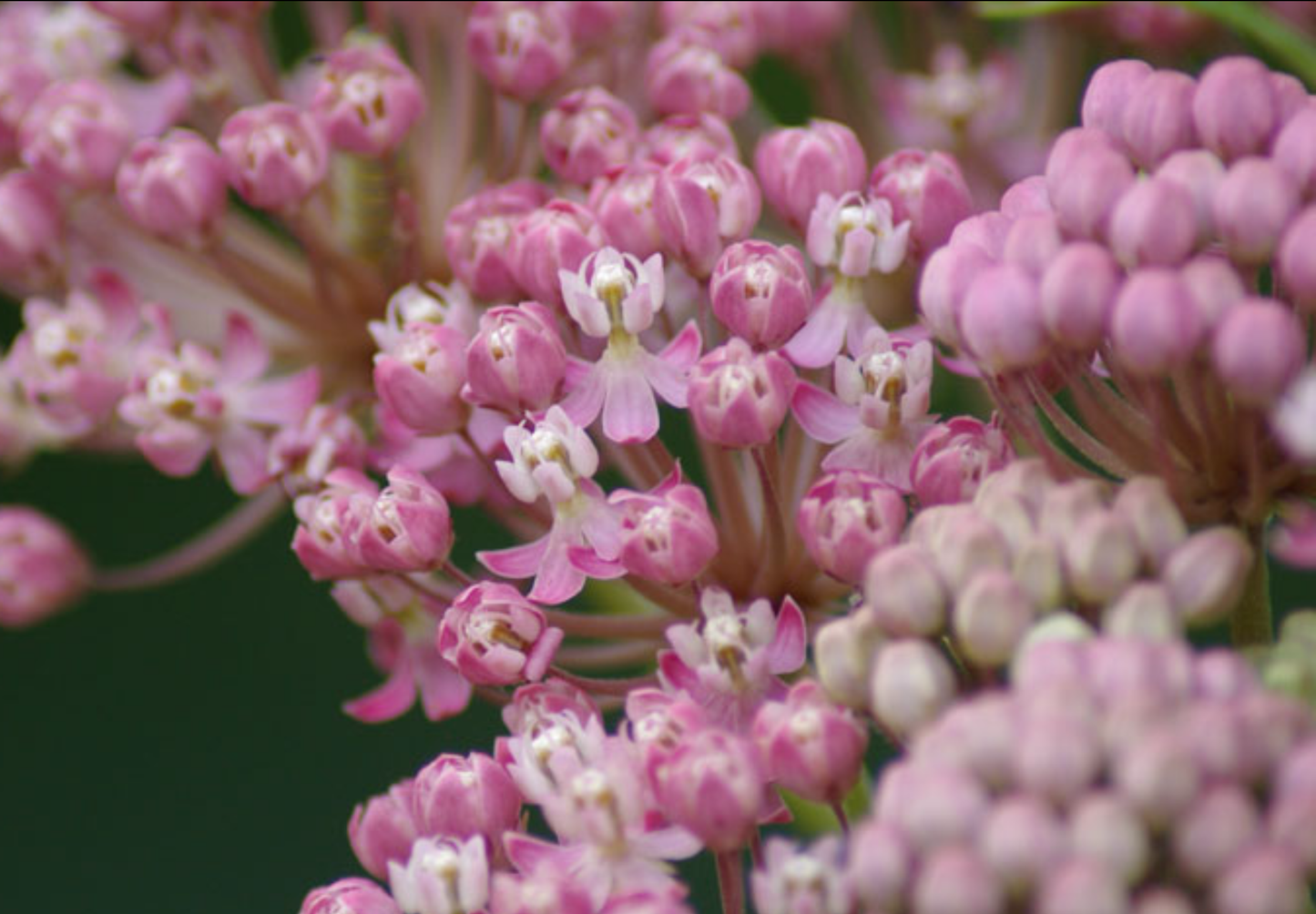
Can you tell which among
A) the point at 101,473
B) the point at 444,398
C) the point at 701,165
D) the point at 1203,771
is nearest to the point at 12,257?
the point at 444,398

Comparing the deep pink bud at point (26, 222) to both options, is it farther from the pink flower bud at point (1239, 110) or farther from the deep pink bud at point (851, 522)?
the pink flower bud at point (1239, 110)

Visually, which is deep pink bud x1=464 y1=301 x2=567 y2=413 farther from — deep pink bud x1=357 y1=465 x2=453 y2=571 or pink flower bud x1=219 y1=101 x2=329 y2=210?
pink flower bud x1=219 y1=101 x2=329 y2=210

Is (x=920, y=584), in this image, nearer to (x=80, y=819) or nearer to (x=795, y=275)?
(x=795, y=275)

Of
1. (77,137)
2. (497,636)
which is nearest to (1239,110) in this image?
(497,636)

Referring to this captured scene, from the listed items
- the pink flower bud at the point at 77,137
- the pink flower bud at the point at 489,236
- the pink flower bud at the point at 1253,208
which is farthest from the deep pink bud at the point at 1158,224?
the pink flower bud at the point at 77,137

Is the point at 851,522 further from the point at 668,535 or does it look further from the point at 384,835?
the point at 384,835

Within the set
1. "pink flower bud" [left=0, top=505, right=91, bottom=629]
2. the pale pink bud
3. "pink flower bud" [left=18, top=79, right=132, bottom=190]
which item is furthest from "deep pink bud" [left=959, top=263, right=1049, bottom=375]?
"pink flower bud" [left=0, top=505, right=91, bottom=629]
